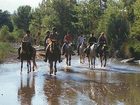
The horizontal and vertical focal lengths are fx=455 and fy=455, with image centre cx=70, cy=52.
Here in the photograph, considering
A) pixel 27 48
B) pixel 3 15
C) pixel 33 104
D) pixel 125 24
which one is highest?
pixel 3 15

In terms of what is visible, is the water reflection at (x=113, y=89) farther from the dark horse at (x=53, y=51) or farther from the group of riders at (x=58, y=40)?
the group of riders at (x=58, y=40)

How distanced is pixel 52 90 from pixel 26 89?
4.13ft

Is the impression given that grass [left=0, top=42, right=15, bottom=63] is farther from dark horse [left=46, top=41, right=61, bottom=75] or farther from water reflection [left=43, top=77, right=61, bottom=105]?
water reflection [left=43, top=77, right=61, bottom=105]

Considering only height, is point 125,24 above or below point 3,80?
above

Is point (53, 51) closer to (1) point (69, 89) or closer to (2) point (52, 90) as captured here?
(1) point (69, 89)

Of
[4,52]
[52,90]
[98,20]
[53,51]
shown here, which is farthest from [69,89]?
[98,20]

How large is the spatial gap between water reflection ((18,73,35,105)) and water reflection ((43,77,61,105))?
60cm

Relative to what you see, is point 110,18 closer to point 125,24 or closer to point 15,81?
point 125,24

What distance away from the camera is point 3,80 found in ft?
73.6

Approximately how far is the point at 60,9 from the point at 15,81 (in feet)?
169

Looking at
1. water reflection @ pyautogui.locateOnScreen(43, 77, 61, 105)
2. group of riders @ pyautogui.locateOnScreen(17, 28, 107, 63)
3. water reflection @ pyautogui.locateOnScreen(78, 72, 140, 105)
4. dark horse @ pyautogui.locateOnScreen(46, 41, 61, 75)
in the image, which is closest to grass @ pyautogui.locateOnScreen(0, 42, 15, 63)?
group of riders @ pyautogui.locateOnScreen(17, 28, 107, 63)

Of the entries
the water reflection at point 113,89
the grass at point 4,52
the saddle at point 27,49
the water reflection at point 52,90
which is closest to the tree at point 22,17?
the grass at point 4,52

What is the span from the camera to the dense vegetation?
5025 cm

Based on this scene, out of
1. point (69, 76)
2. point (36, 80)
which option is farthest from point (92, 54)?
point (36, 80)
